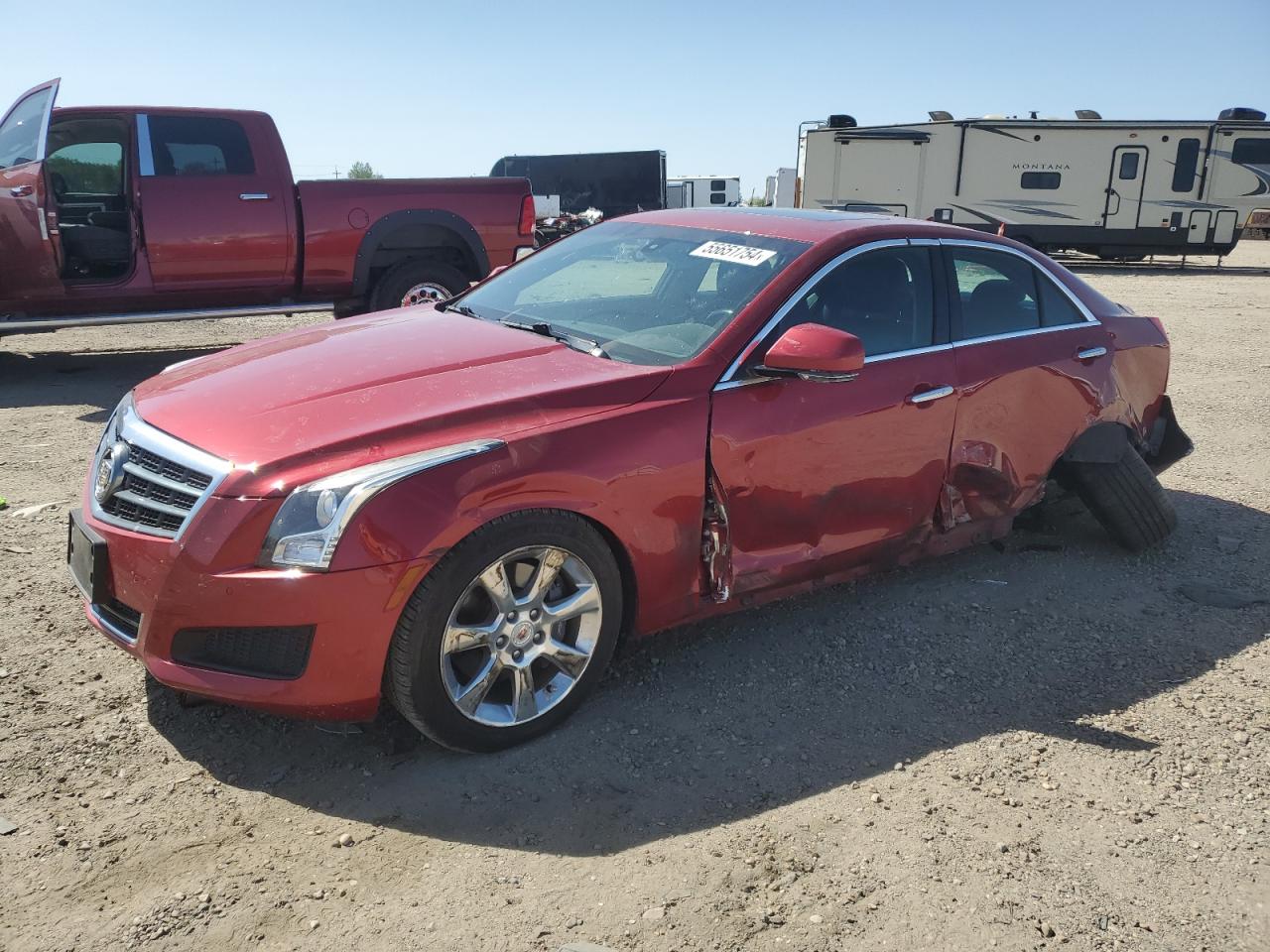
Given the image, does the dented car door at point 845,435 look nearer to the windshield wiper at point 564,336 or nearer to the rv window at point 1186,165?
the windshield wiper at point 564,336

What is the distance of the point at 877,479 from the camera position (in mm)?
3963

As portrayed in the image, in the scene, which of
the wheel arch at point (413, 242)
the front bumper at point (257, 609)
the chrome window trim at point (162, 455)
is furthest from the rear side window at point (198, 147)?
the front bumper at point (257, 609)

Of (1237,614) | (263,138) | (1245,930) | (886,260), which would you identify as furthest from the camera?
(263,138)

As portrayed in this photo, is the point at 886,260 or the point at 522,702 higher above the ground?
the point at 886,260

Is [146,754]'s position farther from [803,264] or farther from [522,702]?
[803,264]

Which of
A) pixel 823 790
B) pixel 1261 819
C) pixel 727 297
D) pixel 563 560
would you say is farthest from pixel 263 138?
pixel 1261 819

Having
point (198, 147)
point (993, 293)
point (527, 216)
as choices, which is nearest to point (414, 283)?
point (527, 216)

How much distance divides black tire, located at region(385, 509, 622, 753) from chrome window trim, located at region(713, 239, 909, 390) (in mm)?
746

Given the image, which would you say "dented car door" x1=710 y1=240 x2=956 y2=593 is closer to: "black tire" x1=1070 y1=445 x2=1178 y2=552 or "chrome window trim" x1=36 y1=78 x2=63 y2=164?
"black tire" x1=1070 y1=445 x2=1178 y2=552

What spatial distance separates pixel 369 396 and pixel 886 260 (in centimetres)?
219

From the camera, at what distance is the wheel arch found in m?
8.73

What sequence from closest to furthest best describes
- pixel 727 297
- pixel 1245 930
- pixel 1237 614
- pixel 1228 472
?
pixel 1245 930, pixel 727 297, pixel 1237 614, pixel 1228 472

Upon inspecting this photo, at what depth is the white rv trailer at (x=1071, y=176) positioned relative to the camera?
20.2m

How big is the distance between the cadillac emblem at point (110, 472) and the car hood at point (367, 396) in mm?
141
